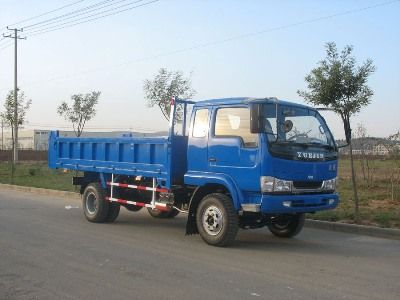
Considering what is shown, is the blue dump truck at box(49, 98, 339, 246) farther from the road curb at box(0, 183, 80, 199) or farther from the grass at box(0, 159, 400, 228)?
the road curb at box(0, 183, 80, 199)

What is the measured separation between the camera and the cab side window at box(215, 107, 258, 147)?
8.96 meters

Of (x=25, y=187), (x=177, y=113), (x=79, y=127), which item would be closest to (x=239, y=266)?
(x=177, y=113)

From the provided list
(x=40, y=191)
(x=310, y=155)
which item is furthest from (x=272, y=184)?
(x=40, y=191)

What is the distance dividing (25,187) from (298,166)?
14188mm

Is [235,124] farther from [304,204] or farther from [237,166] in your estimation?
[304,204]

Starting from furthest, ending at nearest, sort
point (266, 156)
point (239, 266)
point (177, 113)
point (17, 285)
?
point (177, 113) < point (266, 156) < point (239, 266) < point (17, 285)

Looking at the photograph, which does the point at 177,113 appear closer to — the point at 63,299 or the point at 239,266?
the point at 239,266

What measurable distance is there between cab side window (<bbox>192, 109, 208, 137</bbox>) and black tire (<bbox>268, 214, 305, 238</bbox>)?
7.05 ft

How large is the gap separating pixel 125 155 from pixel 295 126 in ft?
12.4

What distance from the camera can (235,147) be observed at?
29.8ft

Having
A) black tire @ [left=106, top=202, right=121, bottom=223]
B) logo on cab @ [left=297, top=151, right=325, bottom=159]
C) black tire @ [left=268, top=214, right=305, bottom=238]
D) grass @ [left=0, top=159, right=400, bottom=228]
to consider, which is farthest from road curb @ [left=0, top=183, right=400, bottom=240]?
black tire @ [left=106, top=202, right=121, bottom=223]

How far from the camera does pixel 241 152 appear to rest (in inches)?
354

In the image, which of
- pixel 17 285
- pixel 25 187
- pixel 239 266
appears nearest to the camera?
pixel 17 285

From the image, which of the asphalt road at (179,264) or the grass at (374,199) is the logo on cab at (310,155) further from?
the grass at (374,199)
